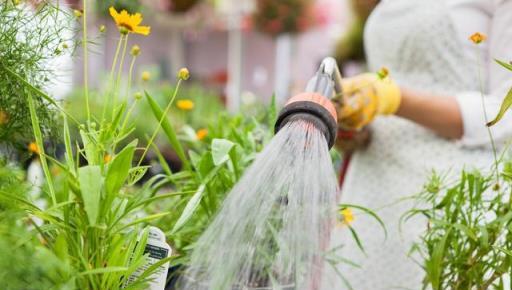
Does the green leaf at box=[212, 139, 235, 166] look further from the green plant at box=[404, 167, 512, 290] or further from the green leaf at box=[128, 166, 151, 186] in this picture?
the green plant at box=[404, 167, 512, 290]

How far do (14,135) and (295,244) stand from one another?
0.86ft

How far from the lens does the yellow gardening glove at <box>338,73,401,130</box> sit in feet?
2.28

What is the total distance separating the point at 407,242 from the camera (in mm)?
780

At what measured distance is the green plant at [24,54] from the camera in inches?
17.1

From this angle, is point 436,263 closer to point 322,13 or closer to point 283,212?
point 283,212

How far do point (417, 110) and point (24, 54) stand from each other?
1.65 ft

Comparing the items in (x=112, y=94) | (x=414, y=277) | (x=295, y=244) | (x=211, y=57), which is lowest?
(x=414, y=277)

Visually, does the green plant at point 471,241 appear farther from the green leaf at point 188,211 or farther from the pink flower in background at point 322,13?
the pink flower in background at point 322,13

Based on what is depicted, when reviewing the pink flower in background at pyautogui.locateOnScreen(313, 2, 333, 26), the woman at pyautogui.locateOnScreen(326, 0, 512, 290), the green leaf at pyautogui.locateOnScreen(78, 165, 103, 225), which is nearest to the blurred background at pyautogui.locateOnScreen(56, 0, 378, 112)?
the pink flower in background at pyautogui.locateOnScreen(313, 2, 333, 26)

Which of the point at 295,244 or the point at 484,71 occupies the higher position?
the point at 484,71

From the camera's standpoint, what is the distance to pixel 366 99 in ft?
2.32

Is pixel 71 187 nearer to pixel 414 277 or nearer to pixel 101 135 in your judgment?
pixel 101 135

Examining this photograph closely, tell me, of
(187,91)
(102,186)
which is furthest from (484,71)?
(187,91)

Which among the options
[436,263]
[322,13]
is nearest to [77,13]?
[436,263]
